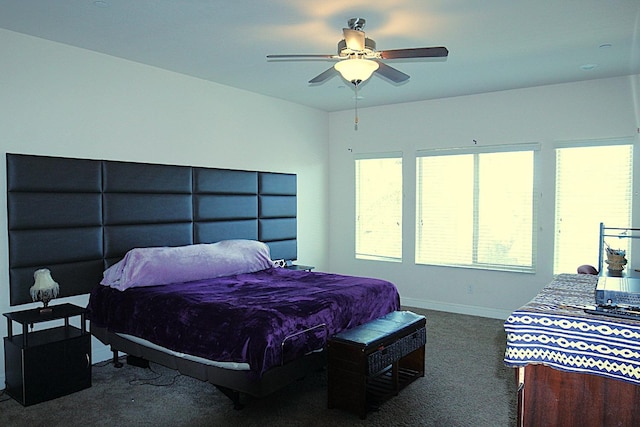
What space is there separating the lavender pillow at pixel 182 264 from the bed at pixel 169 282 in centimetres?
3

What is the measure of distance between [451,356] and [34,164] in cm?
388

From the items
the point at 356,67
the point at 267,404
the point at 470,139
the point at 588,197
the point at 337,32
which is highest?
the point at 337,32

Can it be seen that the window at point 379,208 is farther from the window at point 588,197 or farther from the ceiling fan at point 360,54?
the ceiling fan at point 360,54

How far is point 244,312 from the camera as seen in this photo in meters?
3.11

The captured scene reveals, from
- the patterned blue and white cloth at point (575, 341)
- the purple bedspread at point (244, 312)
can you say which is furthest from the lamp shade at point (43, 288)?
the patterned blue and white cloth at point (575, 341)

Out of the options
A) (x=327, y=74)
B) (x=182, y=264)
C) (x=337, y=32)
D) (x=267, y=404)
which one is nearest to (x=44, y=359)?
(x=182, y=264)

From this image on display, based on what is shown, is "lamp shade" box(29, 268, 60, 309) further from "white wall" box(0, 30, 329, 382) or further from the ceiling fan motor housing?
the ceiling fan motor housing

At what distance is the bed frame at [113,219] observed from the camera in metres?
3.51

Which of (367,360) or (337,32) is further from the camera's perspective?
(337,32)

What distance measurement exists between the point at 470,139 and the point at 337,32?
113 inches

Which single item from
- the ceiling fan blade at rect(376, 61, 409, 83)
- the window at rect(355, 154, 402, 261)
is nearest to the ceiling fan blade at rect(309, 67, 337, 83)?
the ceiling fan blade at rect(376, 61, 409, 83)

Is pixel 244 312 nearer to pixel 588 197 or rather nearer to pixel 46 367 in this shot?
pixel 46 367

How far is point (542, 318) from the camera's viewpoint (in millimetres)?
2049

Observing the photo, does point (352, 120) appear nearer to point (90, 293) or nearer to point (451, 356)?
point (451, 356)
